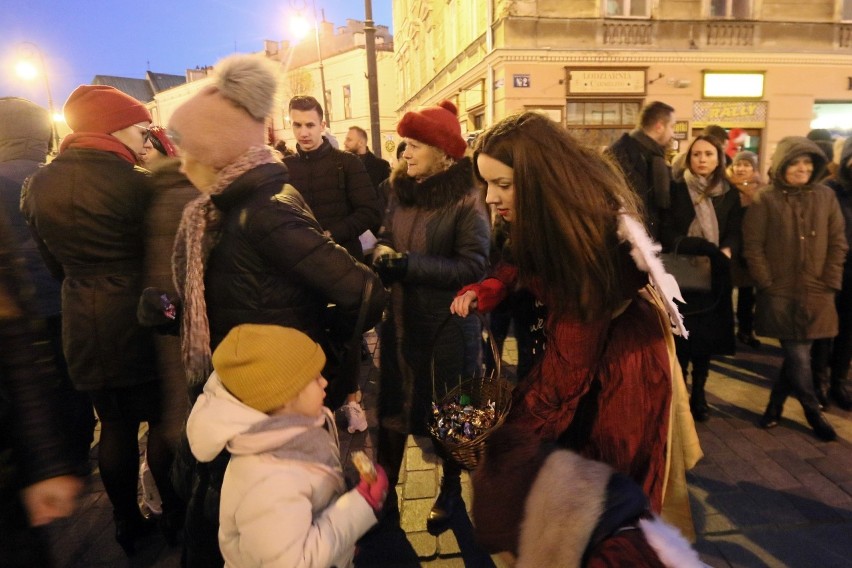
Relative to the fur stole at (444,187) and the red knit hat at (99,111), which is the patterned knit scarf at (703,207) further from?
the red knit hat at (99,111)

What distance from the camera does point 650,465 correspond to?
4.87 ft

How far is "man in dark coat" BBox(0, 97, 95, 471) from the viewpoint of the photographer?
300 cm

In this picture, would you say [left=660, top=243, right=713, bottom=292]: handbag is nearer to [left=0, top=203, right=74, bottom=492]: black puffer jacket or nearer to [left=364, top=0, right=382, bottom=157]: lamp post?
[left=0, top=203, right=74, bottom=492]: black puffer jacket

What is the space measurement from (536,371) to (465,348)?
3.20ft

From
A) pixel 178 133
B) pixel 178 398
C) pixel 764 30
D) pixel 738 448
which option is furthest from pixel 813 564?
pixel 764 30

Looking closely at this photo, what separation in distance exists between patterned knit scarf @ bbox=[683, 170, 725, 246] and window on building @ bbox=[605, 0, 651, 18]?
12519 millimetres

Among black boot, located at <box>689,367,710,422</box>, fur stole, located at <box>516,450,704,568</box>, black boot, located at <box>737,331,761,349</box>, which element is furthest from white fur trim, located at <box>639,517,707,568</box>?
black boot, located at <box>737,331,761,349</box>

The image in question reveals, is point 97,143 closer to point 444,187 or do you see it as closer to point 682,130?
point 444,187

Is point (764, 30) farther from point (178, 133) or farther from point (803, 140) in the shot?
point (178, 133)

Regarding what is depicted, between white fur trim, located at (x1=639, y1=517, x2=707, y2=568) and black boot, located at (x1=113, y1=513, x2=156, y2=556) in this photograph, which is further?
black boot, located at (x1=113, y1=513, x2=156, y2=556)

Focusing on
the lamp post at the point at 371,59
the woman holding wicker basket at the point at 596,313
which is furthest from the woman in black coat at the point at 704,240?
the lamp post at the point at 371,59

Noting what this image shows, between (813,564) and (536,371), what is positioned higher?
(536,371)

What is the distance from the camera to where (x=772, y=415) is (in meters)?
3.68

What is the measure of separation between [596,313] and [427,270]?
3.46 feet
